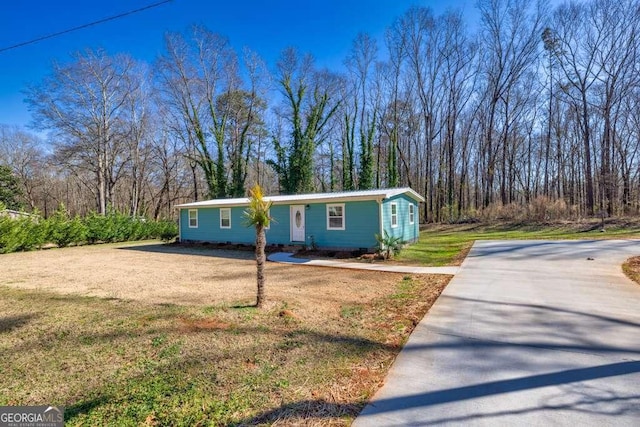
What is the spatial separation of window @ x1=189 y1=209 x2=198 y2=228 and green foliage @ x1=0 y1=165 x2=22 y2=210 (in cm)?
2799

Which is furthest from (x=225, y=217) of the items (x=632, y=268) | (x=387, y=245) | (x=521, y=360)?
(x=632, y=268)

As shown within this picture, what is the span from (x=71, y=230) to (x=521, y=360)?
2136cm

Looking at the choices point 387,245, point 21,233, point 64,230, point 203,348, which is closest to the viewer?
point 203,348

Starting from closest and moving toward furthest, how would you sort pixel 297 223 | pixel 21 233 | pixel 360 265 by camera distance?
pixel 360 265, pixel 297 223, pixel 21 233

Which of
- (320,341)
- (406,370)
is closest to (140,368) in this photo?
(320,341)

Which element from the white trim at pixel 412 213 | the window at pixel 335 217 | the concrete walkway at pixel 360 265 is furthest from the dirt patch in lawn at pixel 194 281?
the white trim at pixel 412 213

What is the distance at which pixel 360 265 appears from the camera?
9.90 metres

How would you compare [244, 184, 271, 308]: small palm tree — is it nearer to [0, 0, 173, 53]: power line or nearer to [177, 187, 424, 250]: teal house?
[0, 0, 173, 53]: power line

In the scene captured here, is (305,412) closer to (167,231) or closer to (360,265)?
(360,265)

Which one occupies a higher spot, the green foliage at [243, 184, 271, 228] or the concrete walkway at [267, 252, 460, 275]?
the green foliage at [243, 184, 271, 228]

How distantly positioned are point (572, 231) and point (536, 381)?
19174 mm

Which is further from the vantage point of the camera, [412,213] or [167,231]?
[167,231]

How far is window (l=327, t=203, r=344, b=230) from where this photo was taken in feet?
40.7

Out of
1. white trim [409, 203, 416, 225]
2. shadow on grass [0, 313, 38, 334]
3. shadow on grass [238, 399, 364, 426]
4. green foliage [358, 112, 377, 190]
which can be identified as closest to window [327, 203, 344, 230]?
white trim [409, 203, 416, 225]
